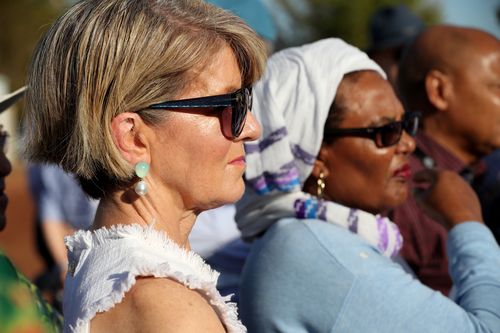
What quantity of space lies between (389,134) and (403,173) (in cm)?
18

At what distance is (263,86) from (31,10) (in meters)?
27.1

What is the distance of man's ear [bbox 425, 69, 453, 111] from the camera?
399 centimetres

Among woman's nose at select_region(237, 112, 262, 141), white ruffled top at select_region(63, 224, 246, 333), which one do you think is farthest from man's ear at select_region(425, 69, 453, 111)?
white ruffled top at select_region(63, 224, 246, 333)

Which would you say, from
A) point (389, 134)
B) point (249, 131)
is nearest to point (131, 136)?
point (249, 131)

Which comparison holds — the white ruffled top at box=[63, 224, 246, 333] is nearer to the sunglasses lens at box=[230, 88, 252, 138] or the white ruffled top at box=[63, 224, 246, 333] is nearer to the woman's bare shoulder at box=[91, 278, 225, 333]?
the woman's bare shoulder at box=[91, 278, 225, 333]

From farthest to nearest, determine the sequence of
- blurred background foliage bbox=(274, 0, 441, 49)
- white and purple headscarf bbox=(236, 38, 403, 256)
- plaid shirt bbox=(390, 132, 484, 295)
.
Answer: blurred background foliage bbox=(274, 0, 441, 49), plaid shirt bbox=(390, 132, 484, 295), white and purple headscarf bbox=(236, 38, 403, 256)

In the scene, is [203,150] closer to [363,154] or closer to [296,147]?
[296,147]

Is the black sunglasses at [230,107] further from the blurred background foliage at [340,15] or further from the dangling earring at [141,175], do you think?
the blurred background foliage at [340,15]

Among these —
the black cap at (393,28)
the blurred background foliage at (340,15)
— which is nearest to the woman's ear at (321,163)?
the black cap at (393,28)

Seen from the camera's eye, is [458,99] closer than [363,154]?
No

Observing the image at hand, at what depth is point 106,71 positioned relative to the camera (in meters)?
1.96

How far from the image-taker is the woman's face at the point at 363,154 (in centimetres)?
293

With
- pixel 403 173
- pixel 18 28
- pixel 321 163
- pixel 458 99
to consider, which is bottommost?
pixel 18 28

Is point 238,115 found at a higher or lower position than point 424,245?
higher
